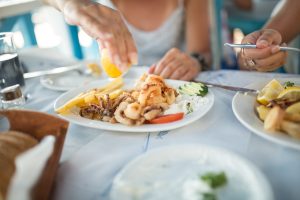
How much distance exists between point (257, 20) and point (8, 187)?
2.04 m

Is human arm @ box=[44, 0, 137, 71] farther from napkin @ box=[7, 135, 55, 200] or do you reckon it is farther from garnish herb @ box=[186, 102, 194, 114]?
napkin @ box=[7, 135, 55, 200]

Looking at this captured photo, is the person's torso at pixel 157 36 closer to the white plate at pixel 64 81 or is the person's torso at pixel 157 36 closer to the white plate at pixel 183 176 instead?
the white plate at pixel 64 81

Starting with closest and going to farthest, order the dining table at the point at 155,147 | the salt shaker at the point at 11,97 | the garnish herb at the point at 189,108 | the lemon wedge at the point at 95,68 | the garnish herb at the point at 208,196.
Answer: the garnish herb at the point at 208,196
the dining table at the point at 155,147
the garnish herb at the point at 189,108
the salt shaker at the point at 11,97
the lemon wedge at the point at 95,68

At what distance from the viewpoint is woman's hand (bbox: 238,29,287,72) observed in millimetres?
843

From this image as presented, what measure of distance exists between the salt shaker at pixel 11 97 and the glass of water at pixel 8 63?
0.31 feet

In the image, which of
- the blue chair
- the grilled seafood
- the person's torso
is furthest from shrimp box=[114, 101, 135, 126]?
the blue chair

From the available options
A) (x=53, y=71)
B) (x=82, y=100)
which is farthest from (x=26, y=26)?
(x=82, y=100)

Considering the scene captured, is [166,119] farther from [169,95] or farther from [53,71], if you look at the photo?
[53,71]

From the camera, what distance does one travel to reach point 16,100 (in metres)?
0.92

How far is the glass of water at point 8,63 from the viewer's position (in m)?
0.98

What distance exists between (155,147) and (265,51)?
1.47ft

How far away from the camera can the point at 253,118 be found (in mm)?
665

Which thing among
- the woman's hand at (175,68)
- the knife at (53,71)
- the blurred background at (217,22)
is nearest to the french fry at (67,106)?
the woman's hand at (175,68)

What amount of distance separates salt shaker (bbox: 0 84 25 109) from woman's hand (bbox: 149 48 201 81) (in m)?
0.44
